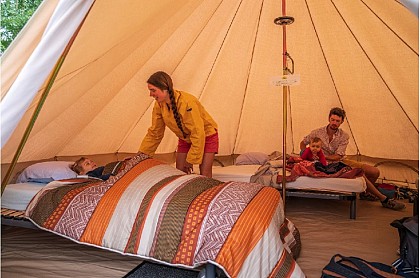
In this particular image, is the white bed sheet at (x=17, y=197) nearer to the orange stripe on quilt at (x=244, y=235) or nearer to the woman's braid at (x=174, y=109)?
the woman's braid at (x=174, y=109)

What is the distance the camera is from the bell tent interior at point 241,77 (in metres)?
2.59

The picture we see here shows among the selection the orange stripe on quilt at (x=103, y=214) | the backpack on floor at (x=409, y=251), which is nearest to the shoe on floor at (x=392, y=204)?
the backpack on floor at (x=409, y=251)

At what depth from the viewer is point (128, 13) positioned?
2322mm

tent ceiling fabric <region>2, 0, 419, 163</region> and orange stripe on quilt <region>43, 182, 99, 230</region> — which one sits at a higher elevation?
tent ceiling fabric <region>2, 0, 419, 163</region>

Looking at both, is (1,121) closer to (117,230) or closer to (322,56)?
(117,230)

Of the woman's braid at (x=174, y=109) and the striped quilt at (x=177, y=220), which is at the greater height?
the woman's braid at (x=174, y=109)

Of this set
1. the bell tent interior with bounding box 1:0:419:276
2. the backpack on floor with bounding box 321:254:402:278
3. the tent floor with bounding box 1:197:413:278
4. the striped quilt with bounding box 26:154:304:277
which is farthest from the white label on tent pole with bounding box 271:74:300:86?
the backpack on floor with bounding box 321:254:402:278

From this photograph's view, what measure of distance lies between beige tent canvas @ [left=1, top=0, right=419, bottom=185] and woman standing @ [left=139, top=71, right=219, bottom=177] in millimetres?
409

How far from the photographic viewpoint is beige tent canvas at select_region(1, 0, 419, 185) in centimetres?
261

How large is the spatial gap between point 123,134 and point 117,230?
6.96 ft

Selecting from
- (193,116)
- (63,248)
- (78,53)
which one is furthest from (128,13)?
(63,248)

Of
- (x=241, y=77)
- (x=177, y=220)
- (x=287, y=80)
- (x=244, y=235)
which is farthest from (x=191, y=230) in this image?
(x=241, y=77)

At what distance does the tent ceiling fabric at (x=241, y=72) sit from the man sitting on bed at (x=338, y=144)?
0.42m

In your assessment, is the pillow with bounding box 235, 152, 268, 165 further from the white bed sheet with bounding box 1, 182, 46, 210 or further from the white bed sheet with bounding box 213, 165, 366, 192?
the white bed sheet with bounding box 1, 182, 46, 210
